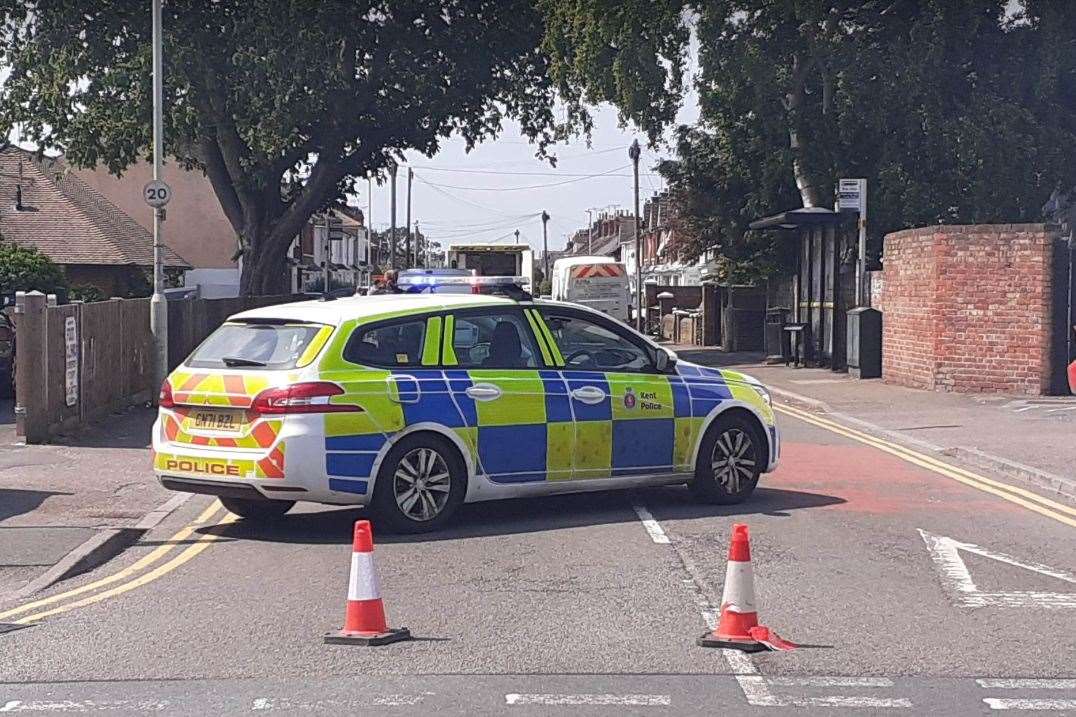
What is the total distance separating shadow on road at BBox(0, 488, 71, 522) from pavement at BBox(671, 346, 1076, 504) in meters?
8.81

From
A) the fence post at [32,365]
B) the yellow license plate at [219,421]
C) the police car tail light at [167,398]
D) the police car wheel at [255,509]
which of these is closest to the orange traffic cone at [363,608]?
the yellow license plate at [219,421]

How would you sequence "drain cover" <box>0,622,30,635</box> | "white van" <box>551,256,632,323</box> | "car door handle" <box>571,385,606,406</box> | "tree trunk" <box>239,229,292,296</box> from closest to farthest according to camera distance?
"drain cover" <box>0,622,30,635</box>, "car door handle" <box>571,385,606,406</box>, "tree trunk" <box>239,229,292,296</box>, "white van" <box>551,256,632,323</box>

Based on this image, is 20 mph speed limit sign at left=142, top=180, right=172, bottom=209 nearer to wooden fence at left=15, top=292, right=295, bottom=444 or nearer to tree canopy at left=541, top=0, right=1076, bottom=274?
wooden fence at left=15, top=292, right=295, bottom=444

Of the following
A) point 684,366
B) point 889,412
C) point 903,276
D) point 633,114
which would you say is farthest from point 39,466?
point 633,114

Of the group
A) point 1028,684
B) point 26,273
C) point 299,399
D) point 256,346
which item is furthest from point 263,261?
point 1028,684

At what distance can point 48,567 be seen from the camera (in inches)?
365

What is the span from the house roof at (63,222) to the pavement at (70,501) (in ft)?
92.8

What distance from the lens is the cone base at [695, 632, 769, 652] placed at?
6.94 metres

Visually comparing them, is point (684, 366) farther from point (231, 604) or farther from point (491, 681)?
point (491, 681)

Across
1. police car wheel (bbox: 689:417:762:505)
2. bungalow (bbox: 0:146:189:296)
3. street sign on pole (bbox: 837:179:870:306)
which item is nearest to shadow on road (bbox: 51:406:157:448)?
police car wheel (bbox: 689:417:762:505)

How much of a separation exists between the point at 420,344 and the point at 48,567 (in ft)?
9.59

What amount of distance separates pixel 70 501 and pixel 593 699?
734cm

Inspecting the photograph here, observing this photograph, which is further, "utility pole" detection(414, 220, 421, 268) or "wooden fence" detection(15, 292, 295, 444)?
"utility pole" detection(414, 220, 421, 268)

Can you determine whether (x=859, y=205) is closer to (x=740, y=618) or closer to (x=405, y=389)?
(x=405, y=389)
